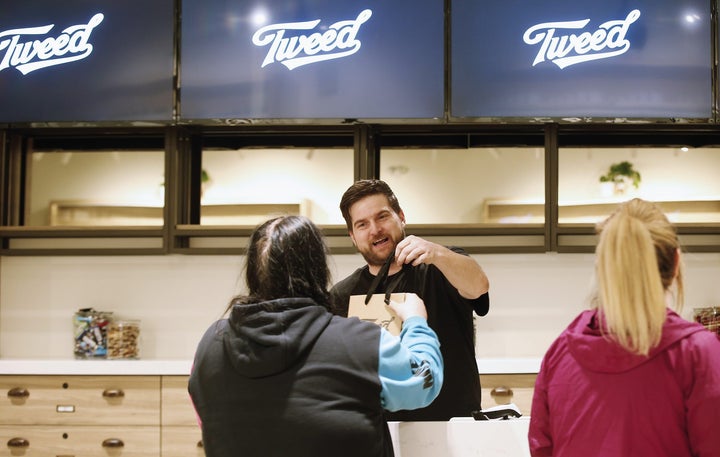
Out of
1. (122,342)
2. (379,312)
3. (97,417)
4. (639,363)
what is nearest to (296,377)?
(379,312)

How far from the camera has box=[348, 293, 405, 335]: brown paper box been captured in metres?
1.64

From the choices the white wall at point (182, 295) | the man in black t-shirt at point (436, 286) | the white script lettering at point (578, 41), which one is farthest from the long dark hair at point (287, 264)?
the white script lettering at point (578, 41)

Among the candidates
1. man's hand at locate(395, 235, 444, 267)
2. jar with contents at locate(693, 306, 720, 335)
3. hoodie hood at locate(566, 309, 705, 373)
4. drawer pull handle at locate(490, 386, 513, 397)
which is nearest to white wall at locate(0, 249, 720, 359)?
jar with contents at locate(693, 306, 720, 335)

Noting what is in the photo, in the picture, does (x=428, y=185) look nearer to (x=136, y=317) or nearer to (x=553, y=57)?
(x=553, y=57)

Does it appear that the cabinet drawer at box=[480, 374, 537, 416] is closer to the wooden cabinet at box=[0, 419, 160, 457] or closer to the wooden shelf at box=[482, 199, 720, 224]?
the wooden shelf at box=[482, 199, 720, 224]

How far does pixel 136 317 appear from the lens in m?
3.77

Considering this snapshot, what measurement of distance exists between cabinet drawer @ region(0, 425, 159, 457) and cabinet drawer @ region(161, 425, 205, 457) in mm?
41

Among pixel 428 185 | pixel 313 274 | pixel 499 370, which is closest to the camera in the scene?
pixel 313 274

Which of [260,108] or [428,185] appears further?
[428,185]

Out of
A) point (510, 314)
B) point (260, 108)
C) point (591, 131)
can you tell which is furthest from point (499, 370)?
point (260, 108)

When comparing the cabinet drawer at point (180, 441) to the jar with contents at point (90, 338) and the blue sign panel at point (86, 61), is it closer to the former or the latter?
the jar with contents at point (90, 338)

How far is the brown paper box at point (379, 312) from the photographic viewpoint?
5.38 feet

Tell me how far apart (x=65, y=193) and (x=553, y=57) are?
2.72m

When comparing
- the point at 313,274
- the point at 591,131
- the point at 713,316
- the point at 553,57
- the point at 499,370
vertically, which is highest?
the point at 553,57
